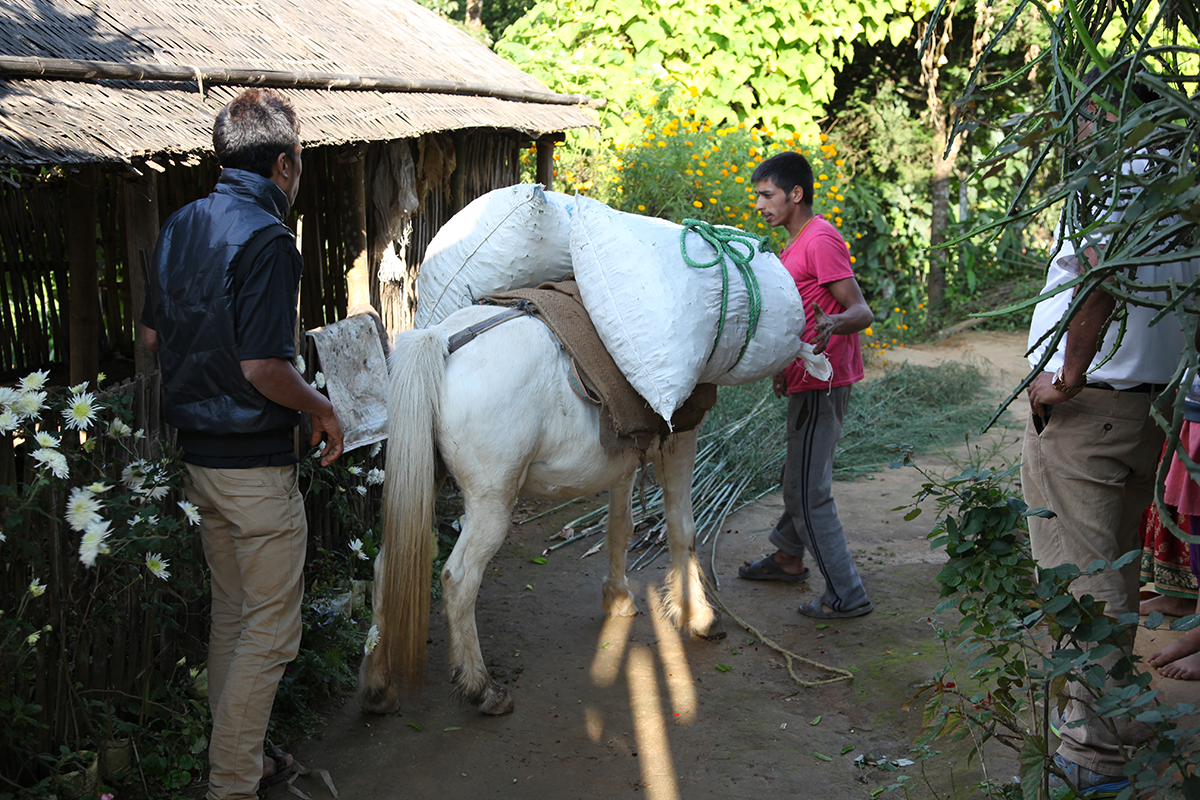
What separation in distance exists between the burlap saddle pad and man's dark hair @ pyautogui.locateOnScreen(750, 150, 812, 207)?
1.13 metres

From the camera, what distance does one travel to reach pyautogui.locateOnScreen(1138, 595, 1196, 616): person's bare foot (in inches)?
145

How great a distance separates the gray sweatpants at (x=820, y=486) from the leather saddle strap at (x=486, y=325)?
131 cm

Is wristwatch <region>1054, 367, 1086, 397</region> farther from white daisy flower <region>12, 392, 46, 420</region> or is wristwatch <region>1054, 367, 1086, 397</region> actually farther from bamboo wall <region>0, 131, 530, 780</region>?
white daisy flower <region>12, 392, 46, 420</region>

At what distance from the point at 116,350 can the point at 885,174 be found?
998 centimetres

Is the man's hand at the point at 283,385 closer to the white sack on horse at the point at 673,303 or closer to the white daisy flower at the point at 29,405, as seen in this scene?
the white daisy flower at the point at 29,405

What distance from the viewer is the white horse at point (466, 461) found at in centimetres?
296

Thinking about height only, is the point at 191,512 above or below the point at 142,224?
below

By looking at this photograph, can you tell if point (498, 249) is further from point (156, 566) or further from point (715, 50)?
point (715, 50)

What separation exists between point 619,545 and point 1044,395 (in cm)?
207

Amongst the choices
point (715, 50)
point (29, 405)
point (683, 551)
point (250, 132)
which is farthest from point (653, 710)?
point (715, 50)

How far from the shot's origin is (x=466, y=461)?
10.0 ft

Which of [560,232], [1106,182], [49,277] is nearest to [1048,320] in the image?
[1106,182]

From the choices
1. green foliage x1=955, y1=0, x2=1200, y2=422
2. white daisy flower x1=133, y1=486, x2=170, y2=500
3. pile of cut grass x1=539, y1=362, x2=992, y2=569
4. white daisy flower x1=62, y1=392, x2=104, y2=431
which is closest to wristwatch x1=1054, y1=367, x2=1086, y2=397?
green foliage x1=955, y1=0, x2=1200, y2=422

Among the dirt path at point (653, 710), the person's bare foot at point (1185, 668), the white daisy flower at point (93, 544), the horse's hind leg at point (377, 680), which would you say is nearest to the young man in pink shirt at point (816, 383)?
the dirt path at point (653, 710)
